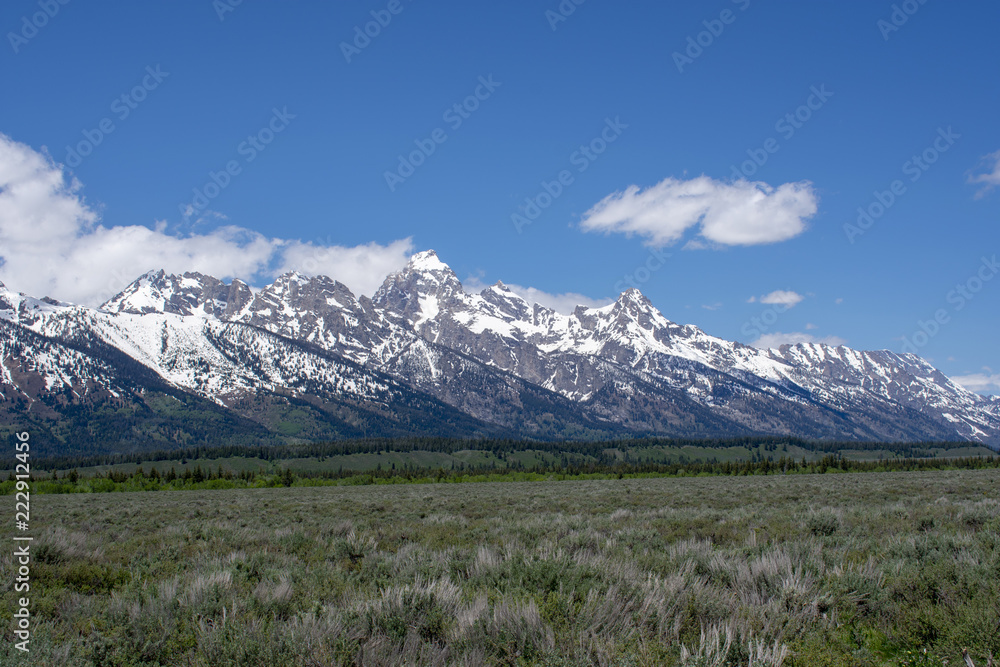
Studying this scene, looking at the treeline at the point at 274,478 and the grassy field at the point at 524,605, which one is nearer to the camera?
the grassy field at the point at 524,605

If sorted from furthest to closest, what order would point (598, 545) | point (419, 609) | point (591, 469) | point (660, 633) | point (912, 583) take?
point (591, 469), point (598, 545), point (912, 583), point (419, 609), point (660, 633)

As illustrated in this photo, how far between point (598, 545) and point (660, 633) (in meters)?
5.72

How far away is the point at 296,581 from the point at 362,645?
3.76 m

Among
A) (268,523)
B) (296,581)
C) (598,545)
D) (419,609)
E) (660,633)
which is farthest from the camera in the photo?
(268,523)

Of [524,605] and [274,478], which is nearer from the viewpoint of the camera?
[524,605]

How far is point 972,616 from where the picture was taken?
6512 millimetres

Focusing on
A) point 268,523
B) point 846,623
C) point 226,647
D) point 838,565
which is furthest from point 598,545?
point 268,523

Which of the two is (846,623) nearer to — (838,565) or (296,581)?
(838,565)

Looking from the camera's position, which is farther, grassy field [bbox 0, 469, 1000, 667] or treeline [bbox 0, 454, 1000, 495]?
treeline [bbox 0, 454, 1000, 495]

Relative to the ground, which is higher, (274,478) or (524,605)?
(524,605)

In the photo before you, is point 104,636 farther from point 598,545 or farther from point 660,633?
point 598,545

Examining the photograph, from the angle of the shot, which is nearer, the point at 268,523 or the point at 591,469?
the point at 268,523

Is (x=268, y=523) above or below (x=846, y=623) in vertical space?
below

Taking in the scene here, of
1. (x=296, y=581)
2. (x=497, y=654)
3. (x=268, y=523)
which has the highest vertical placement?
(x=497, y=654)
